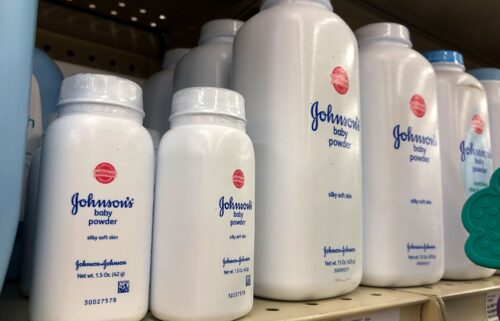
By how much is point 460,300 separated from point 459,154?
0.22 metres

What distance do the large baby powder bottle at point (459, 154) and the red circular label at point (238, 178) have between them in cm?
41

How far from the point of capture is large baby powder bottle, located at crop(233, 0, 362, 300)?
0.52 m

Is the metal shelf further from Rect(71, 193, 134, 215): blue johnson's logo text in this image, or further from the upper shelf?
the upper shelf

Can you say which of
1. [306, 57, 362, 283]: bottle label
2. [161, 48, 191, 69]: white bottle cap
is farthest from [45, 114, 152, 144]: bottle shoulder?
[161, 48, 191, 69]: white bottle cap

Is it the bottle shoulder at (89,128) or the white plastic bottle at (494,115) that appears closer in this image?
the bottle shoulder at (89,128)

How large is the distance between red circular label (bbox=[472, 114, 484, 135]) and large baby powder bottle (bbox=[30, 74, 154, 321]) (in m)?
0.55

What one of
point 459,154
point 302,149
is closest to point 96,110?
point 302,149

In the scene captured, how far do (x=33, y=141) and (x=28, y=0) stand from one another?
0.82ft

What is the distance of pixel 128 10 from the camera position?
0.93m

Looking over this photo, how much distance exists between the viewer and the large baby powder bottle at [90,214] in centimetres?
38

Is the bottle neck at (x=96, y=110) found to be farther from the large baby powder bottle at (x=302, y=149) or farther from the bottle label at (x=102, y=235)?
A: the large baby powder bottle at (x=302, y=149)

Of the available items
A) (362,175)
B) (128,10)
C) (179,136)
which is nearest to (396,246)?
(362,175)

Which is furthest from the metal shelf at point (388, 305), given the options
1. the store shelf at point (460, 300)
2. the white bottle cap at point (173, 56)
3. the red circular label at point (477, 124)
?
the white bottle cap at point (173, 56)

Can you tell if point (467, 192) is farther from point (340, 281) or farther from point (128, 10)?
point (128, 10)
